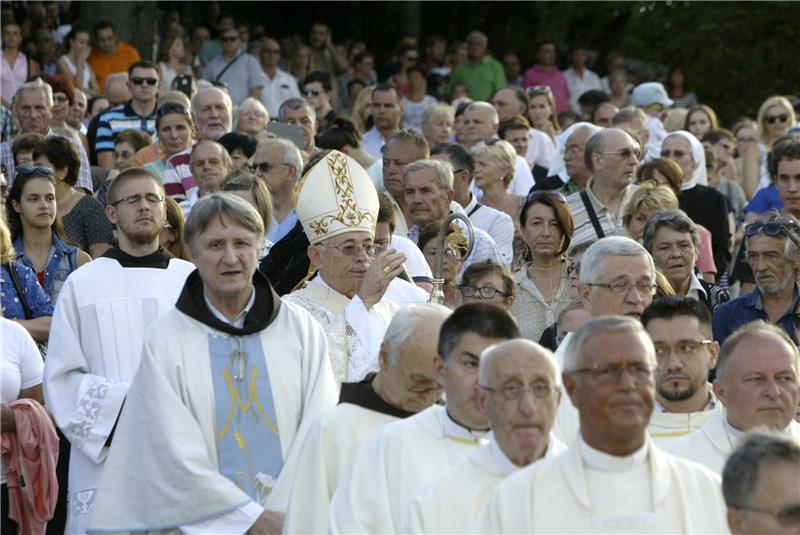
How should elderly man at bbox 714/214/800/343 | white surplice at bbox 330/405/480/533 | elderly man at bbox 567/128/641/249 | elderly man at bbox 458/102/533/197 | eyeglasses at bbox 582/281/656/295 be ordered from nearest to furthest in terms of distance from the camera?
white surplice at bbox 330/405/480/533 < eyeglasses at bbox 582/281/656/295 < elderly man at bbox 714/214/800/343 < elderly man at bbox 567/128/641/249 < elderly man at bbox 458/102/533/197

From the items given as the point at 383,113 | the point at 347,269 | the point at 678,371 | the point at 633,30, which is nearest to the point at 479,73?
the point at 383,113

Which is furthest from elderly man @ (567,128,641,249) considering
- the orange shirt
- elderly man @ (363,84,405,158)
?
the orange shirt

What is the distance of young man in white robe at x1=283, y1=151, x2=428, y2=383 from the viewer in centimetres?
824

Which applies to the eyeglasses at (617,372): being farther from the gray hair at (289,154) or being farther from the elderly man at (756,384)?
the gray hair at (289,154)

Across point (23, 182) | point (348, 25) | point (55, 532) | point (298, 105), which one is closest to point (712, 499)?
point (55, 532)

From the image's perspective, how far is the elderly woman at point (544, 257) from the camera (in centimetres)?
997

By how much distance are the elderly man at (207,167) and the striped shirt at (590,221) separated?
2202 mm

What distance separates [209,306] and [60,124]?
22.2ft

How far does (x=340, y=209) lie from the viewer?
28.6 feet

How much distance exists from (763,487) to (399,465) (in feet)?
5.39

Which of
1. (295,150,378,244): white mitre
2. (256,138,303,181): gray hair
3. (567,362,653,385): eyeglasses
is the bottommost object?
(567,362,653,385): eyeglasses

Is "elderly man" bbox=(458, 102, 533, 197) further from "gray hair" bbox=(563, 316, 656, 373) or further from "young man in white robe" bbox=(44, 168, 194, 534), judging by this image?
"gray hair" bbox=(563, 316, 656, 373)

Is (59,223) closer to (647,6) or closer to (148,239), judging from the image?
(148,239)

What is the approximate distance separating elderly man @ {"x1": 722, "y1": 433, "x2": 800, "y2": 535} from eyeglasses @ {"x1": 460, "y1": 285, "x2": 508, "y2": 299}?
3465 millimetres
